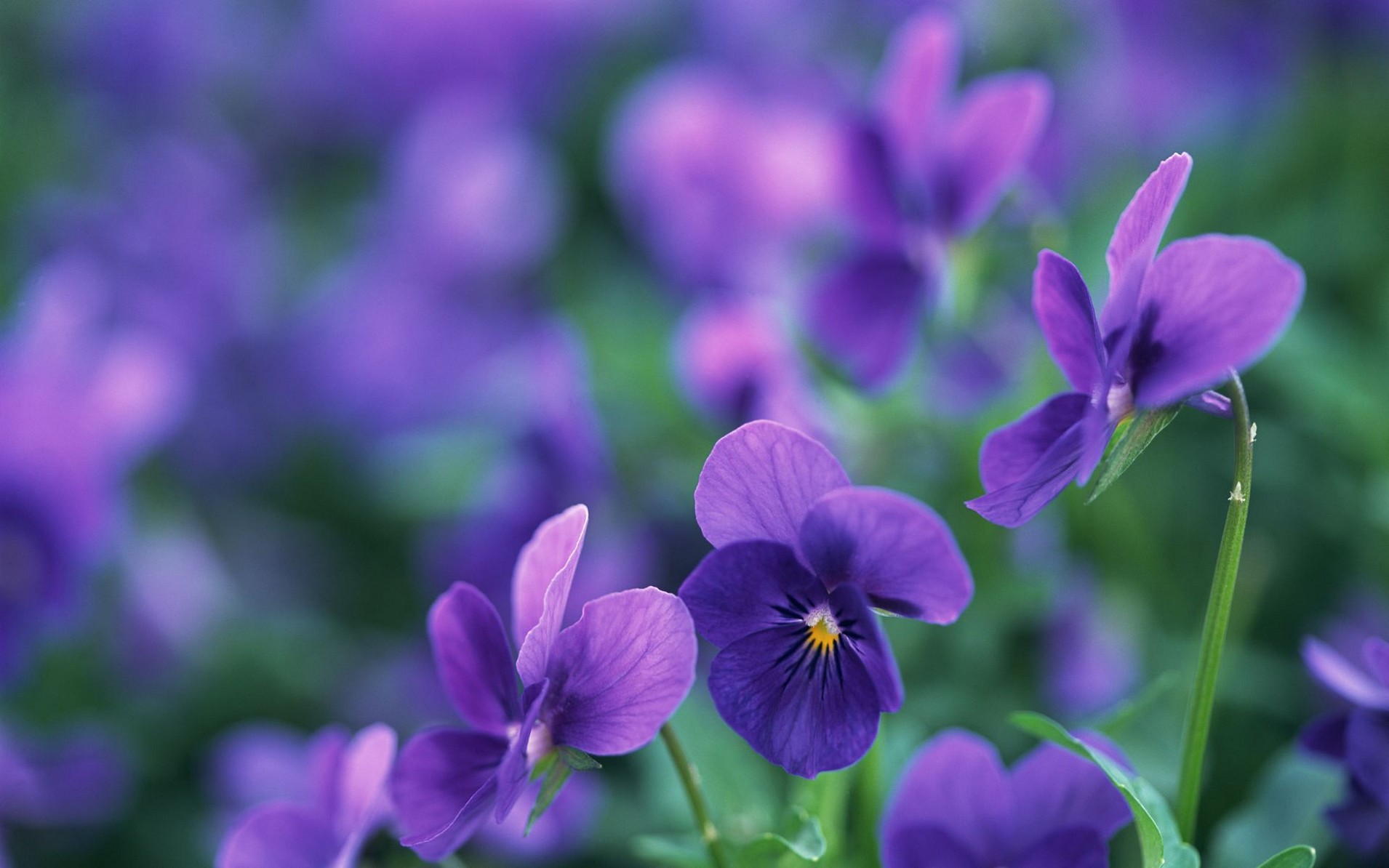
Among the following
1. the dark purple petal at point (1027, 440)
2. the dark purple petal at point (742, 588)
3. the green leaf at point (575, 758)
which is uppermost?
the dark purple petal at point (1027, 440)

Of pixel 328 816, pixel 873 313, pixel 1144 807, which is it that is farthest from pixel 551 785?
pixel 873 313

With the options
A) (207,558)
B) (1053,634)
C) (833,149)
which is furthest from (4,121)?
(1053,634)

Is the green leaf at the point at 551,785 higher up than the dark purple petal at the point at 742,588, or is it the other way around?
the dark purple petal at the point at 742,588

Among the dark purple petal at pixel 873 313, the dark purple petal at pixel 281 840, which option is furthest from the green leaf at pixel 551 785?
the dark purple petal at pixel 873 313

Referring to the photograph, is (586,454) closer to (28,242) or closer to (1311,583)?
(1311,583)

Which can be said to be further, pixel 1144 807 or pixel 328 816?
pixel 328 816

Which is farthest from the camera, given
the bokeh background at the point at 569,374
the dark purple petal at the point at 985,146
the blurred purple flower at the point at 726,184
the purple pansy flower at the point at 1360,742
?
the blurred purple flower at the point at 726,184

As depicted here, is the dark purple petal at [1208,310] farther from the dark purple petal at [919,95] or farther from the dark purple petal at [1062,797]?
the dark purple petal at [919,95]

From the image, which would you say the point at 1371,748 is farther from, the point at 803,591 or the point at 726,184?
the point at 726,184
